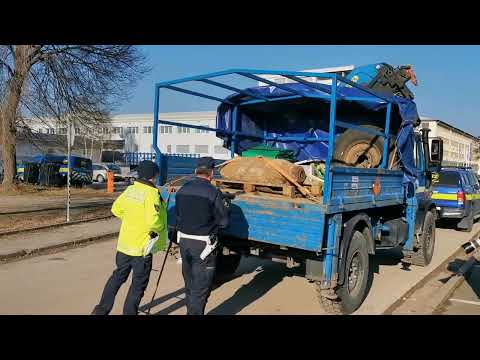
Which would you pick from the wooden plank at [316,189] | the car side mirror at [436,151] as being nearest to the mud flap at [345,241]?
the wooden plank at [316,189]

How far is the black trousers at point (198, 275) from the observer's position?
4.20m

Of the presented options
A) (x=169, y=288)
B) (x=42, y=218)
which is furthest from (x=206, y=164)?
(x=42, y=218)

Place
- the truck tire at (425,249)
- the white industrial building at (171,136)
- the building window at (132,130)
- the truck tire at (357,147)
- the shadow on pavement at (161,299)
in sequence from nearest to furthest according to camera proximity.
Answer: the shadow on pavement at (161,299)
the truck tire at (357,147)
the truck tire at (425,249)
the white industrial building at (171,136)
the building window at (132,130)

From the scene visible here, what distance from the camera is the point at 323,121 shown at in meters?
7.57

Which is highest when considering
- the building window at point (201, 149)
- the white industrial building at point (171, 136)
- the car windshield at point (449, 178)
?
the white industrial building at point (171, 136)

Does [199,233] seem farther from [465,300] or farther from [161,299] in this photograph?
[465,300]

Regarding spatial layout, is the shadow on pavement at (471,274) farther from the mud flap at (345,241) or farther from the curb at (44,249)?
the curb at (44,249)

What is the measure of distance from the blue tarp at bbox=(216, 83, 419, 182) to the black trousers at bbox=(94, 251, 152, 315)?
3.56 meters

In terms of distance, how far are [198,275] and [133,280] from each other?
23.9 inches

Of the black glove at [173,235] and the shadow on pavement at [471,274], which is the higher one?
the black glove at [173,235]

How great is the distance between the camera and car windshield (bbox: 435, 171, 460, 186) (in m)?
12.8

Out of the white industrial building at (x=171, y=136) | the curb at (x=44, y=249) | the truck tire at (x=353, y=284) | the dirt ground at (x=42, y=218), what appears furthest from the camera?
the white industrial building at (x=171, y=136)

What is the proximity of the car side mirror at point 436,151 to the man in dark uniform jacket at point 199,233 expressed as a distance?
17.1 feet
